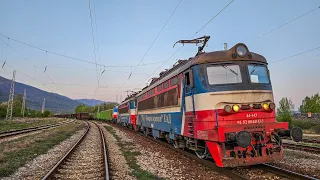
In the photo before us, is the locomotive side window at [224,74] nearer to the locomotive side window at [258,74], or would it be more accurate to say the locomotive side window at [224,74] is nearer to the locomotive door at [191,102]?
the locomotive side window at [258,74]

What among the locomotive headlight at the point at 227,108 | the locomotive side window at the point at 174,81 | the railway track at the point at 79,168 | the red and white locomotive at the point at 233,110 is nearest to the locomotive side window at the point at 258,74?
the red and white locomotive at the point at 233,110

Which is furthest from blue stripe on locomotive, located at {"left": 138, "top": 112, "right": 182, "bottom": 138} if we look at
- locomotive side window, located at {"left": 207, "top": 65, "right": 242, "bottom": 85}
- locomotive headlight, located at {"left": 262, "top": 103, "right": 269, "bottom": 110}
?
locomotive headlight, located at {"left": 262, "top": 103, "right": 269, "bottom": 110}

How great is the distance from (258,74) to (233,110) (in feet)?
5.85

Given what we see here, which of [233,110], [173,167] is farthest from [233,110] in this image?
[173,167]

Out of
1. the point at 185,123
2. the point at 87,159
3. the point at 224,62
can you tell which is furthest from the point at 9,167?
the point at 224,62

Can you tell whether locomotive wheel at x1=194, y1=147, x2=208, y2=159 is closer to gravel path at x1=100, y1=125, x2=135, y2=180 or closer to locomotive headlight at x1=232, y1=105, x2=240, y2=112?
locomotive headlight at x1=232, y1=105, x2=240, y2=112

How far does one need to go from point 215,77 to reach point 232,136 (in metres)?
2.03

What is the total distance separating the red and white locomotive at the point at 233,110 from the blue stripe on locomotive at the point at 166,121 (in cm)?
114

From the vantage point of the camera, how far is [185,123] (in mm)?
10227

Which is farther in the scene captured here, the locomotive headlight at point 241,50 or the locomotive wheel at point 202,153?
the locomotive wheel at point 202,153

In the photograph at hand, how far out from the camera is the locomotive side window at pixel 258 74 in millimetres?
8938

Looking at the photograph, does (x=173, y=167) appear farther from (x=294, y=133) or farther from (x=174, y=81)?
(x=294, y=133)

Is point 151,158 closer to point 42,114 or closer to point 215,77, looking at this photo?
point 215,77

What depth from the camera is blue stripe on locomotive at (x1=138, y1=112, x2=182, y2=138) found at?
1116cm
